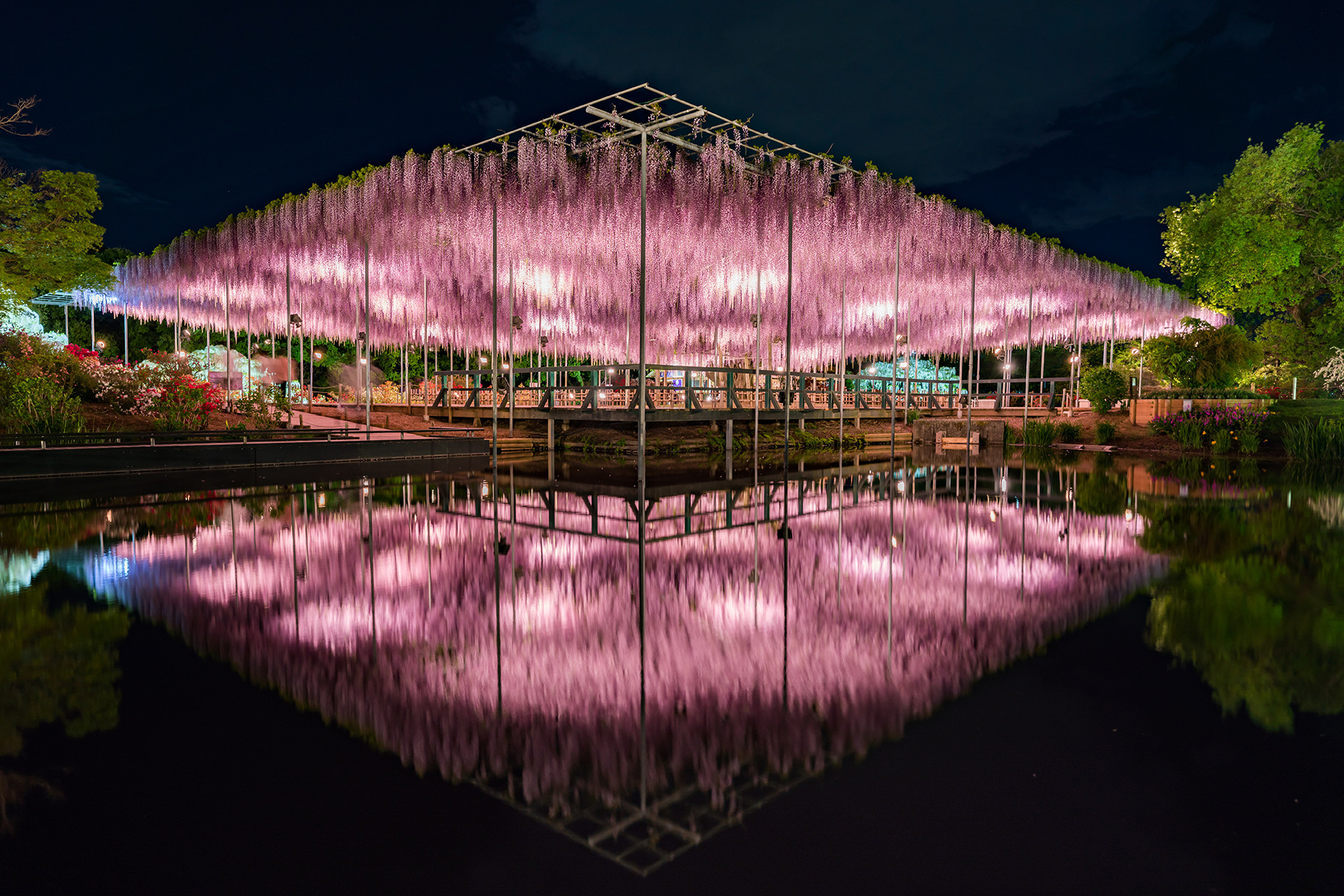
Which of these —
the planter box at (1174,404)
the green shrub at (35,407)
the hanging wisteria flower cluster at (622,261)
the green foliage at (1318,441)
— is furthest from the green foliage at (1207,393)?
the green shrub at (35,407)

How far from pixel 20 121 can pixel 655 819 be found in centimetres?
1682

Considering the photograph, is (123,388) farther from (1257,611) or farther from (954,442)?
(954,442)

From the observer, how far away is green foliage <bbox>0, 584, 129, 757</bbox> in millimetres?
2479

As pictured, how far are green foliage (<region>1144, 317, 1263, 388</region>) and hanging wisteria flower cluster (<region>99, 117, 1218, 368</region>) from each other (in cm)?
320

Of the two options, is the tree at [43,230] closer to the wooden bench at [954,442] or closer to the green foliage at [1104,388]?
the wooden bench at [954,442]

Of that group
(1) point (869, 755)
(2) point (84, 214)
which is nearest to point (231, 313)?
(2) point (84, 214)

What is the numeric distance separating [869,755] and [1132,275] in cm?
2468

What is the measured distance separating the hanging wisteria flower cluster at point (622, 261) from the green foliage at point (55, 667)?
32.6 feet

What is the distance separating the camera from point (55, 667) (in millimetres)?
2965

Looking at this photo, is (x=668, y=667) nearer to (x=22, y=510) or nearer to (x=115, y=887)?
(x=115, y=887)

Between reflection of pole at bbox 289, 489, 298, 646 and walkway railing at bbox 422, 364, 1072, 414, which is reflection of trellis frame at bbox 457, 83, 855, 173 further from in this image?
reflection of pole at bbox 289, 489, 298, 646

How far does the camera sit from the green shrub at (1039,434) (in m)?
19.2

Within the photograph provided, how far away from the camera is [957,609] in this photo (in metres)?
3.82

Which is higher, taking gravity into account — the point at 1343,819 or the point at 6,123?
the point at 6,123
